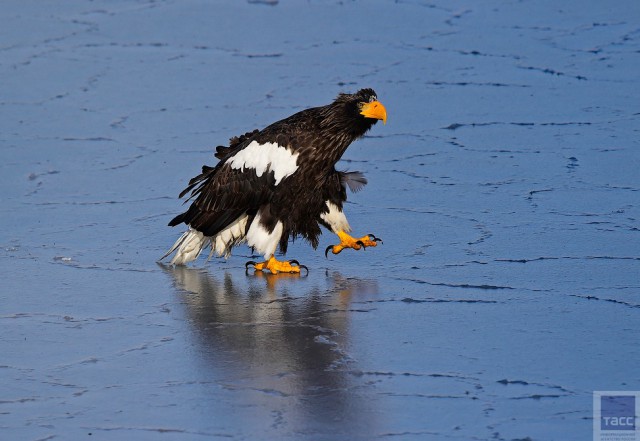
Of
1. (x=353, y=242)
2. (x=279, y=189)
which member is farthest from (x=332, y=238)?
(x=279, y=189)

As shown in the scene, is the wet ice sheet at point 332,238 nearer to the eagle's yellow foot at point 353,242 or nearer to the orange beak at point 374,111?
the eagle's yellow foot at point 353,242

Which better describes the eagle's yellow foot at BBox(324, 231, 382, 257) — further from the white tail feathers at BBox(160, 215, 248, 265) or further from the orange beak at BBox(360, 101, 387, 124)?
the orange beak at BBox(360, 101, 387, 124)

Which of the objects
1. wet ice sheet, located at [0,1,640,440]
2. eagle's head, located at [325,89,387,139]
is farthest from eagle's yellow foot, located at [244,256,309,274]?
eagle's head, located at [325,89,387,139]

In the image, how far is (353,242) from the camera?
7.75 metres

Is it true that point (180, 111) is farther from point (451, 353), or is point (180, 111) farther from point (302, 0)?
point (451, 353)

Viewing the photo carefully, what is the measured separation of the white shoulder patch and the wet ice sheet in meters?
0.65

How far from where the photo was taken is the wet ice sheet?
5254mm

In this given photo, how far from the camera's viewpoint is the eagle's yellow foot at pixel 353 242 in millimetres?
7734

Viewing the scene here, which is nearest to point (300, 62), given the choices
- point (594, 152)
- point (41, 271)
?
point (594, 152)

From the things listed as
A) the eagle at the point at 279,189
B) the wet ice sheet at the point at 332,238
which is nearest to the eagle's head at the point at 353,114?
the eagle at the point at 279,189

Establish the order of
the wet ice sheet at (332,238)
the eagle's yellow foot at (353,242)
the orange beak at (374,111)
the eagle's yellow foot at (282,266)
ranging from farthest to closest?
1. the eagle's yellow foot at (353,242)
2. the orange beak at (374,111)
3. the eagle's yellow foot at (282,266)
4. the wet ice sheet at (332,238)

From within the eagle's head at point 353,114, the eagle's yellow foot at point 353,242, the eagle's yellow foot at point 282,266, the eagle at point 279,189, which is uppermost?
the eagle's head at point 353,114

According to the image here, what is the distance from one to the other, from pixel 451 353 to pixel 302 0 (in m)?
9.33

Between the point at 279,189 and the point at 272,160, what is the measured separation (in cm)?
18
